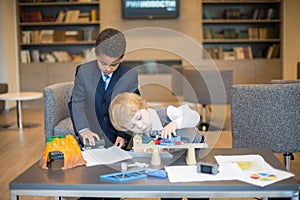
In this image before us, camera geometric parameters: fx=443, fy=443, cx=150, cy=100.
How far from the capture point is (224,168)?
5.34 feet

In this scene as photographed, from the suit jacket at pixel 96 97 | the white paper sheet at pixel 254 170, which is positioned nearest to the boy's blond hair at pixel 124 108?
the white paper sheet at pixel 254 170

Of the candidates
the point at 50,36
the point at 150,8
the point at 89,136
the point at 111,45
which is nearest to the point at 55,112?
the point at 89,136

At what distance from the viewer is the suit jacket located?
2.35 m

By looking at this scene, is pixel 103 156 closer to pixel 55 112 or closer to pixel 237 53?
pixel 55 112

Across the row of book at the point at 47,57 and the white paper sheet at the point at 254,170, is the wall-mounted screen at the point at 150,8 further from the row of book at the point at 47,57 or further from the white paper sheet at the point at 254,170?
the white paper sheet at the point at 254,170

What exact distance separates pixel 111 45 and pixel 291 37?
6.46 meters

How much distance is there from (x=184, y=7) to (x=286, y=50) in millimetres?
2007

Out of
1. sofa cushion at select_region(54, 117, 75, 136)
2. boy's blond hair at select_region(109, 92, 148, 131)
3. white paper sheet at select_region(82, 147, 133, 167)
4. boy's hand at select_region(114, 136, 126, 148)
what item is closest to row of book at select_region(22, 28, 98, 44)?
sofa cushion at select_region(54, 117, 75, 136)

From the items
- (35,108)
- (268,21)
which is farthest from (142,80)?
(268,21)

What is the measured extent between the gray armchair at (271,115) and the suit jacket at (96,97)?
92cm

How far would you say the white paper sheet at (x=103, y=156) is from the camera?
5.74 ft

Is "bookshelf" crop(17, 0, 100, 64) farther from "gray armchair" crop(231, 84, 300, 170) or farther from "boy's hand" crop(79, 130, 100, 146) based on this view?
"boy's hand" crop(79, 130, 100, 146)

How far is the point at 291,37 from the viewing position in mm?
7973

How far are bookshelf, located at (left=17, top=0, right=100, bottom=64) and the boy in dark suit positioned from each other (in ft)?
18.6
